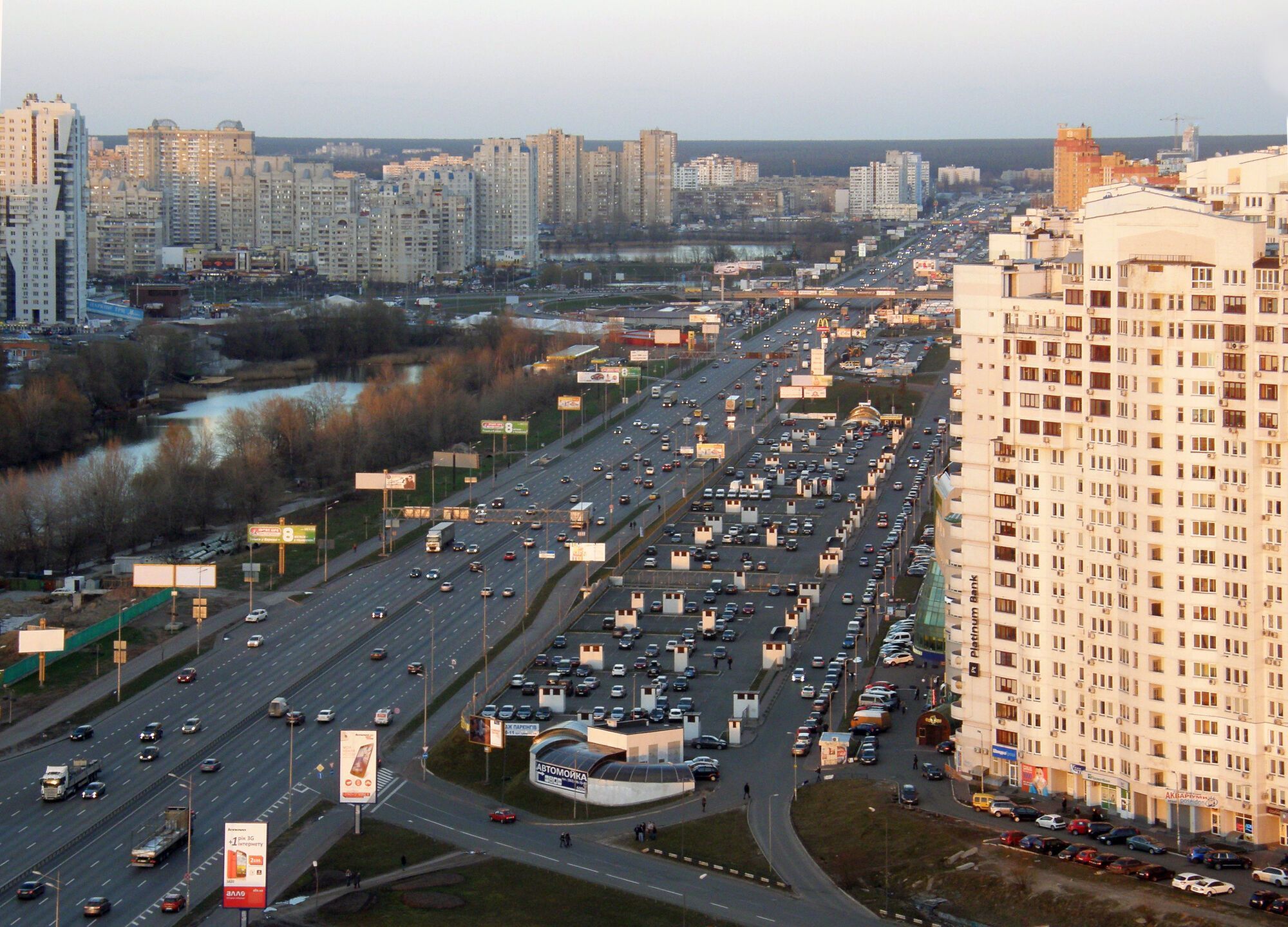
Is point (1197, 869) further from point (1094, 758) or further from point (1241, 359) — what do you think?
point (1241, 359)

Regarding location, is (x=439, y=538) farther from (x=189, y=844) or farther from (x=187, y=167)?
(x=187, y=167)

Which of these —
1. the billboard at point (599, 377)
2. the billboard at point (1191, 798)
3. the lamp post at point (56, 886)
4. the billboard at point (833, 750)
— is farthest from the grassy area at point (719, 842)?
the billboard at point (599, 377)

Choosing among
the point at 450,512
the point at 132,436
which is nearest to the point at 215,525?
the point at 450,512

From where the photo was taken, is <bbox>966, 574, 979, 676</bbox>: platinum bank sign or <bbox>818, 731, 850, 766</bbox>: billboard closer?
<bbox>966, 574, 979, 676</bbox>: platinum bank sign

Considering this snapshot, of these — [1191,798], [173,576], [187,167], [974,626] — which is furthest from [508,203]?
[1191,798]

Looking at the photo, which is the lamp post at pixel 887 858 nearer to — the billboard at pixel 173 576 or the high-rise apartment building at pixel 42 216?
the billboard at pixel 173 576

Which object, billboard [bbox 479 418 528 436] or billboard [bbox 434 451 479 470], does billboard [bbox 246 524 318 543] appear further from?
billboard [bbox 479 418 528 436]

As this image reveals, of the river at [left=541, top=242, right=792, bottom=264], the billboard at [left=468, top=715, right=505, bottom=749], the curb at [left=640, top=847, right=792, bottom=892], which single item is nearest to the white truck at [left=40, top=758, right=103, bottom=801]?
the billboard at [left=468, top=715, right=505, bottom=749]
